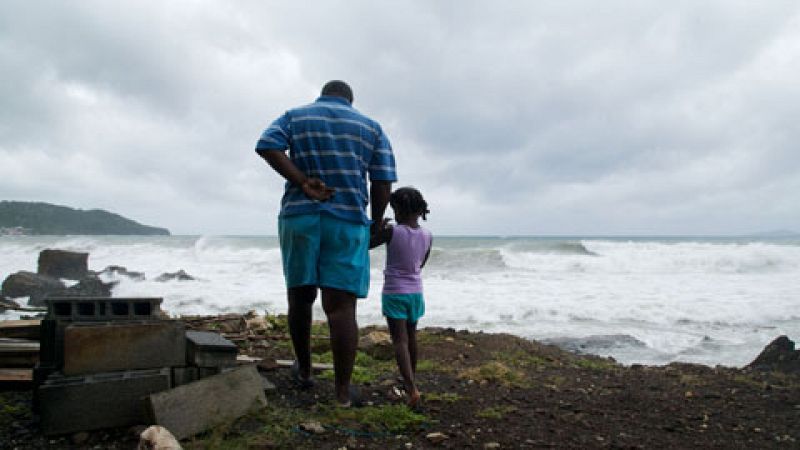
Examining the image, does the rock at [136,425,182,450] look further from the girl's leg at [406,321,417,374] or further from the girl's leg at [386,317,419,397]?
the girl's leg at [406,321,417,374]

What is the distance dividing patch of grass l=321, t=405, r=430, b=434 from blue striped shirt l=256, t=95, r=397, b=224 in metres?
1.10

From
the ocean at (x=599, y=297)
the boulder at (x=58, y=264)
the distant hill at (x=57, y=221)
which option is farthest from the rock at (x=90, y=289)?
the distant hill at (x=57, y=221)

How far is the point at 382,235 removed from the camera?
3488 millimetres

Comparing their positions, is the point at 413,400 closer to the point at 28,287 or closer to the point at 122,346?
the point at 122,346

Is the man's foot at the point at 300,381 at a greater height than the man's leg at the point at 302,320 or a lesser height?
lesser

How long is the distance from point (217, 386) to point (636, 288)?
17549 millimetres

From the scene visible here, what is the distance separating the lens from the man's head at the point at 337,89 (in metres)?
3.32

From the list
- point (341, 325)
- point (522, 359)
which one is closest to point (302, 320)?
point (341, 325)

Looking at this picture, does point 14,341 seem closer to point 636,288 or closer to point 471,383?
point 471,383

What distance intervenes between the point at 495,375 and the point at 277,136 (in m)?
2.93

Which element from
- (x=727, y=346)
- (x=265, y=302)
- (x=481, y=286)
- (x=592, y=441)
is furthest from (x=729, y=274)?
(x=592, y=441)

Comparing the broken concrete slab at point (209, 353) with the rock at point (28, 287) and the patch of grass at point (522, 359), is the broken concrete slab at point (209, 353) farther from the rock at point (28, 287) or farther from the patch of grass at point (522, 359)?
the rock at point (28, 287)

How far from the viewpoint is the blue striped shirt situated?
3055 mm

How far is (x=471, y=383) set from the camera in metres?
4.46
